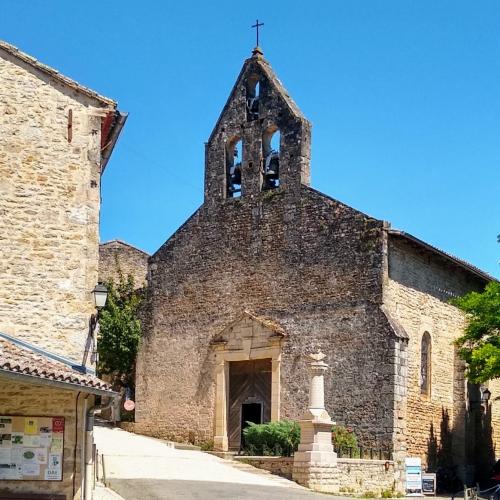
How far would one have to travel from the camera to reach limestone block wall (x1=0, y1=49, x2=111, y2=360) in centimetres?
1559

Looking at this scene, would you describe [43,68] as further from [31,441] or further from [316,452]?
[316,452]

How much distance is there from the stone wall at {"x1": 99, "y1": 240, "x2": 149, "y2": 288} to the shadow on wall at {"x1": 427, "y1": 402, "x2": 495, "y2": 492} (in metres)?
13.3

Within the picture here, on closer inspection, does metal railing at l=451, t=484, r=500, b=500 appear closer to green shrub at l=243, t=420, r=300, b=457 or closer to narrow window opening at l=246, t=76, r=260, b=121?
green shrub at l=243, t=420, r=300, b=457

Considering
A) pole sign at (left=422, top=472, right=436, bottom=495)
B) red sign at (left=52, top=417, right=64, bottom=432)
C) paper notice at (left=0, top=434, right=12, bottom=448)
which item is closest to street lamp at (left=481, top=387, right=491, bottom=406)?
pole sign at (left=422, top=472, right=436, bottom=495)

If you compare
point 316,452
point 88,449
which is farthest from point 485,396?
point 88,449

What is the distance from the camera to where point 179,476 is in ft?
66.4

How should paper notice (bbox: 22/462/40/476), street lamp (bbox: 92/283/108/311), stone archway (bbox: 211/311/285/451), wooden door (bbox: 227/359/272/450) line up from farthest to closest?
wooden door (bbox: 227/359/272/450) → stone archway (bbox: 211/311/285/451) → street lamp (bbox: 92/283/108/311) → paper notice (bbox: 22/462/40/476)

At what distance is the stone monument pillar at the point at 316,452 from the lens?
20828 mm

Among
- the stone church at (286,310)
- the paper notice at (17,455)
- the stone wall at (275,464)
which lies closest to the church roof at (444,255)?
the stone church at (286,310)

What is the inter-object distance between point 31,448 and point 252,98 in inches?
636

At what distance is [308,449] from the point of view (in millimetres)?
21203

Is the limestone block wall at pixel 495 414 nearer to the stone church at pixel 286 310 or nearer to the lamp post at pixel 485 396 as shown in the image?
the stone church at pixel 286 310

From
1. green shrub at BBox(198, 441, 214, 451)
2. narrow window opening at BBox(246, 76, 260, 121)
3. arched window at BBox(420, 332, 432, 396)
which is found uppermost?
narrow window opening at BBox(246, 76, 260, 121)

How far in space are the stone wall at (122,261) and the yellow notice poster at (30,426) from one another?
20235 millimetres
